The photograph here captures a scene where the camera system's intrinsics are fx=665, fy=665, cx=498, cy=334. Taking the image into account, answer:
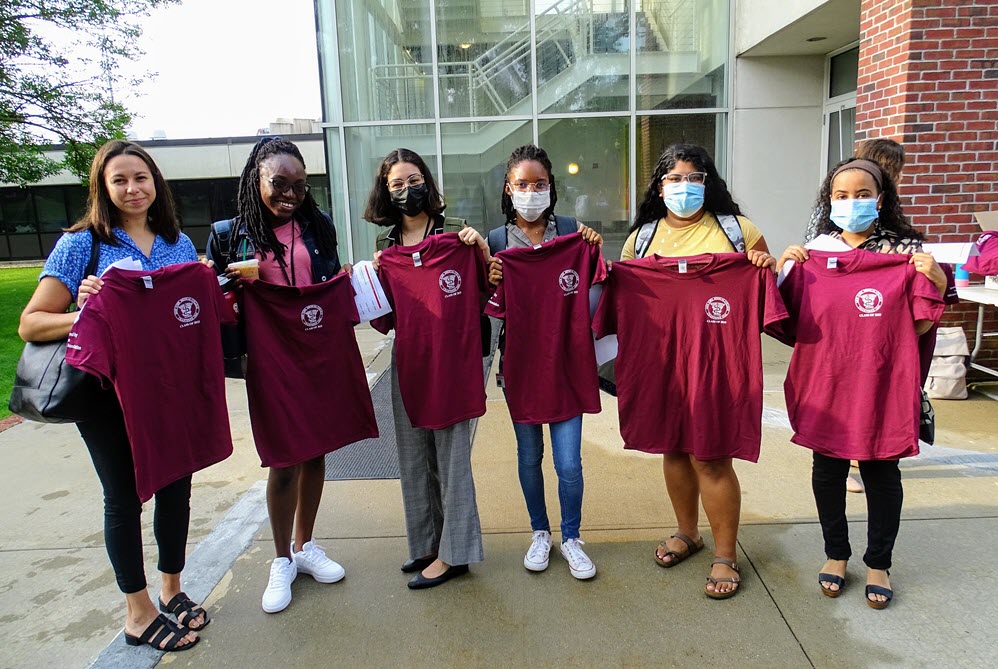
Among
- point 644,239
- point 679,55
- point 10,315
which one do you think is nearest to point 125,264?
point 644,239

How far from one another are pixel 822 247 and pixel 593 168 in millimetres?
6674

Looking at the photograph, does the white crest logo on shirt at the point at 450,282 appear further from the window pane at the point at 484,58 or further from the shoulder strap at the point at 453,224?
the window pane at the point at 484,58

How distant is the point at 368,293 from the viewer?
3080 mm

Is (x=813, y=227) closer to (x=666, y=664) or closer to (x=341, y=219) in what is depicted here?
(x=666, y=664)

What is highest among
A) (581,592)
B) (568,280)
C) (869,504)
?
(568,280)

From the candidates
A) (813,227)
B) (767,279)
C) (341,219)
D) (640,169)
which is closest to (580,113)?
(640,169)

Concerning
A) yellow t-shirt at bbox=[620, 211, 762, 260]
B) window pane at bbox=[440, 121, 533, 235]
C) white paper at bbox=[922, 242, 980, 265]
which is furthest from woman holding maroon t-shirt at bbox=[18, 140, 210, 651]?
window pane at bbox=[440, 121, 533, 235]

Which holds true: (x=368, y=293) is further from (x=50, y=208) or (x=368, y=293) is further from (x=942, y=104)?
(x=50, y=208)

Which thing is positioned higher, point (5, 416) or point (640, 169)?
point (640, 169)

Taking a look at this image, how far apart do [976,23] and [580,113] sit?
4771mm

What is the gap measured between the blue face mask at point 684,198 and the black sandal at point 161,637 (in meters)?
2.85

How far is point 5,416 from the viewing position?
23.7 feet

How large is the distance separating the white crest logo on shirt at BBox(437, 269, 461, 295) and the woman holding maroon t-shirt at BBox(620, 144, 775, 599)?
791 mm

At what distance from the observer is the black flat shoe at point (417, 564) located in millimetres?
3316
